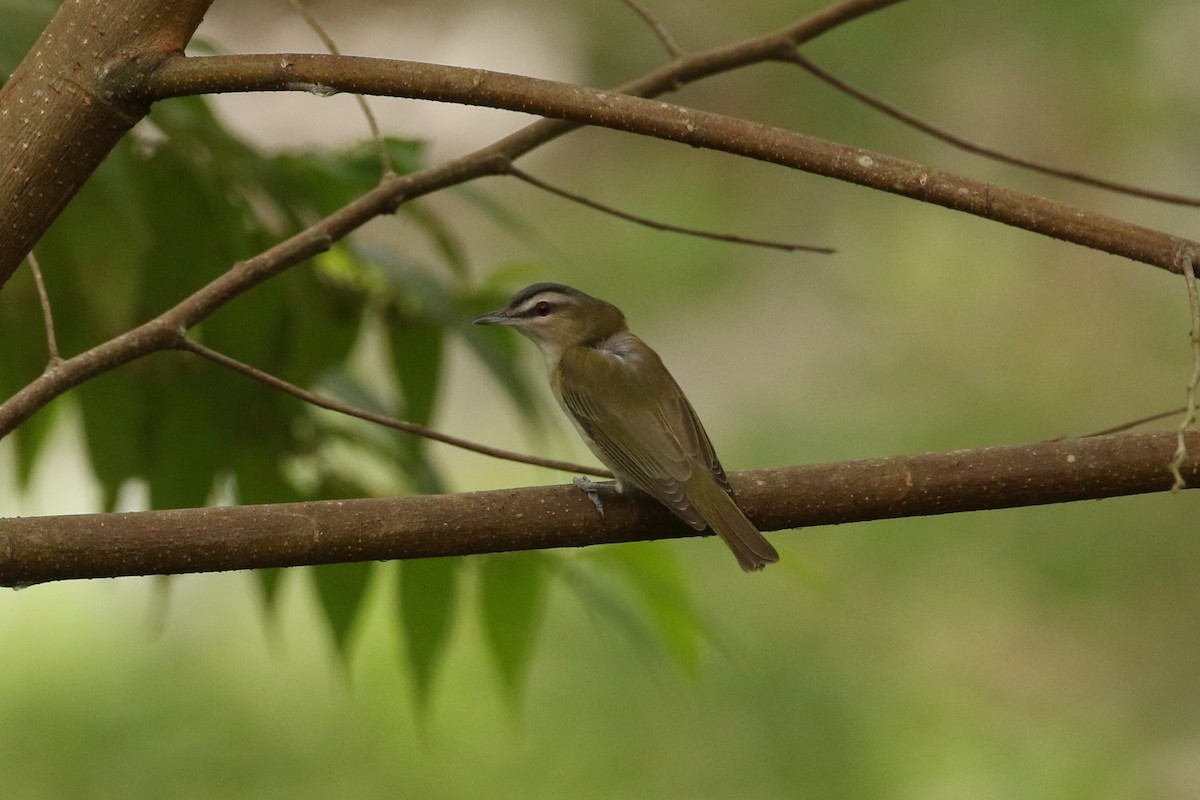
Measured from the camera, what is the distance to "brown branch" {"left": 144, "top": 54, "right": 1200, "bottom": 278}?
1534 mm

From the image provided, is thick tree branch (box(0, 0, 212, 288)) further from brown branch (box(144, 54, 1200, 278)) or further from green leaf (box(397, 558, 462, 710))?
green leaf (box(397, 558, 462, 710))

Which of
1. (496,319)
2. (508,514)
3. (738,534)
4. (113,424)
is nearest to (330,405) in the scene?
(508,514)

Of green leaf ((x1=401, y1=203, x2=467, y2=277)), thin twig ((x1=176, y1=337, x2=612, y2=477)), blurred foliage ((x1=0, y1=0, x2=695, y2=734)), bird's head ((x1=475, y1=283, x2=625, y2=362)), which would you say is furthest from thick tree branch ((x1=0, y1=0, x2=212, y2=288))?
bird's head ((x1=475, y1=283, x2=625, y2=362))

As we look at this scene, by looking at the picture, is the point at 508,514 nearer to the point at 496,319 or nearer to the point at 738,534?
the point at 738,534

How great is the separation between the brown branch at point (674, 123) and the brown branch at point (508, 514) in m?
0.29

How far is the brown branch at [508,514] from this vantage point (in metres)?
1.52

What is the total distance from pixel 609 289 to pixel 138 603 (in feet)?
14.0

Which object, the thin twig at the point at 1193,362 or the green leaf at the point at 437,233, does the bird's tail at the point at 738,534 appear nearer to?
the green leaf at the point at 437,233

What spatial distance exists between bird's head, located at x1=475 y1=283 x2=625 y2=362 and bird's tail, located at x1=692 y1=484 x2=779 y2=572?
72 cm

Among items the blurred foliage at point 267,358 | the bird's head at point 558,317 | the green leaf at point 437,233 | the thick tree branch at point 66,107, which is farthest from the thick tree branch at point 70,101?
the bird's head at point 558,317

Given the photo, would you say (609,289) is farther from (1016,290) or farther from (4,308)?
(4,308)

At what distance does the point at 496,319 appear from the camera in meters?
2.85

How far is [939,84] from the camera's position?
10.8 metres

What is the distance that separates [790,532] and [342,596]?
5.73 metres
